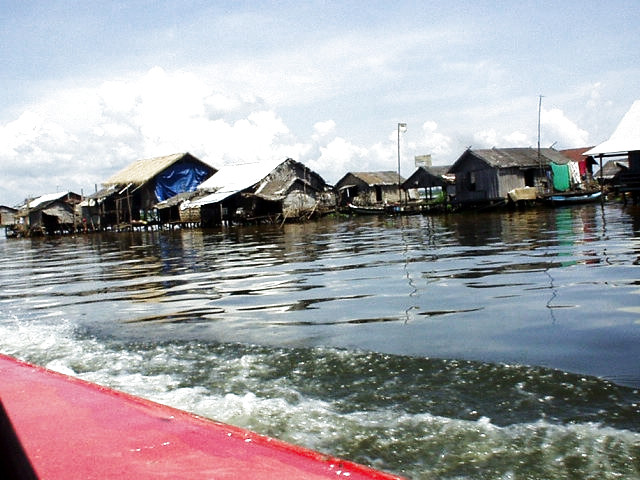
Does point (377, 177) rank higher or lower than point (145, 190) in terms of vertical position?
lower

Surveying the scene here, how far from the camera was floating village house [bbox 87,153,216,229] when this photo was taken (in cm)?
4544

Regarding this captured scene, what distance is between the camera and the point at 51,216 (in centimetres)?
5147

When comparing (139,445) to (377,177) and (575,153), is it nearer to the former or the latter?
(377,177)

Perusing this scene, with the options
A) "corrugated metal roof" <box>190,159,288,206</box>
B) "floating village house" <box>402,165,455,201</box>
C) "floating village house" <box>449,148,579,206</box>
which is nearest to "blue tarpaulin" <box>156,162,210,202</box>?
"corrugated metal roof" <box>190,159,288,206</box>

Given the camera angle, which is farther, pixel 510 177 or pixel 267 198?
pixel 267 198

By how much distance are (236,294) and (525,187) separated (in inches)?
1248

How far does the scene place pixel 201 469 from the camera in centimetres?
177

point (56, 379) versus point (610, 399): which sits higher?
point (56, 379)

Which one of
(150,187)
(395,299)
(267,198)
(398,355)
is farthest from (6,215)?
(398,355)

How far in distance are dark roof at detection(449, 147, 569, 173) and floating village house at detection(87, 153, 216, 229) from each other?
19.8 meters

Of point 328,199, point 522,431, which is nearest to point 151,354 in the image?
point 522,431

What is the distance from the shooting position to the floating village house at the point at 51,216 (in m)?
51.1

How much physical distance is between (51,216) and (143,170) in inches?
388

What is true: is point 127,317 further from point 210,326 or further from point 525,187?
point 525,187
